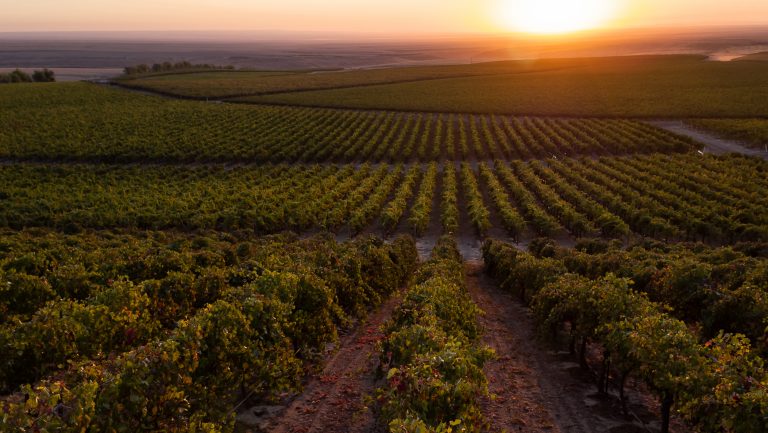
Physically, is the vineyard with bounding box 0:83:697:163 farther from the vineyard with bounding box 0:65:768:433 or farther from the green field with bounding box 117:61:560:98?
the green field with bounding box 117:61:560:98

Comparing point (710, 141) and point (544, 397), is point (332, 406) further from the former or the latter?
point (710, 141)

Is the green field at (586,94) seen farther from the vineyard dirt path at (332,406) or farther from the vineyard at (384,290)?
the vineyard dirt path at (332,406)

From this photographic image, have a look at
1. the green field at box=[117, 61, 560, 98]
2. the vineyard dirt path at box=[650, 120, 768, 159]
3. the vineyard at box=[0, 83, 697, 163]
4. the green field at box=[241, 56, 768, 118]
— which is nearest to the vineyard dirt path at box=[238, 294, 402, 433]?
the vineyard at box=[0, 83, 697, 163]

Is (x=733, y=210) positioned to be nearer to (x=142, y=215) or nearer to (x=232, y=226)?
(x=232, y=226)

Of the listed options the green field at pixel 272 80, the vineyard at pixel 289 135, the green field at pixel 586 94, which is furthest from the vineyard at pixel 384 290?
the green field at pixel 272 80

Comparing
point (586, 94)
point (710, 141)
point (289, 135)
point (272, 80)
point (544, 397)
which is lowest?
point (544, 397)

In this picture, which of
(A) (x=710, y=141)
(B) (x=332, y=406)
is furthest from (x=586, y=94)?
(B) (x=332, y=406)

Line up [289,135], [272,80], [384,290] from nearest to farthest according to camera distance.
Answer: [384,290] < [289,135] < [272,80]
